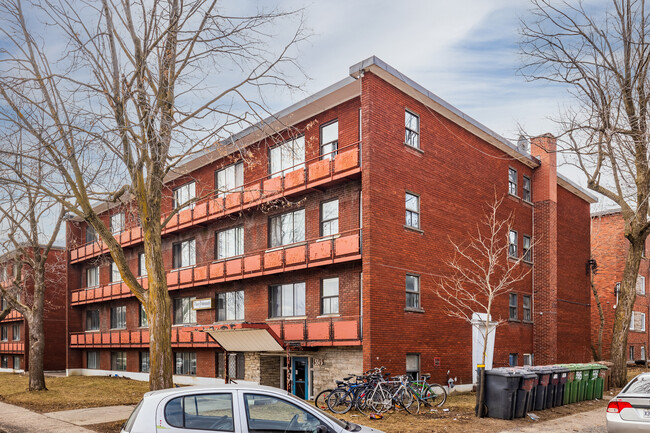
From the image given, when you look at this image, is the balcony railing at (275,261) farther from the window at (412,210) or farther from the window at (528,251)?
the window at (528,251)

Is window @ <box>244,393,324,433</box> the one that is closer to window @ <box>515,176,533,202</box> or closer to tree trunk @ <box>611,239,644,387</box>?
tree trunk @ <box>611,239,644,387</box>

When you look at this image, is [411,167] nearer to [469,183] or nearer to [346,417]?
[469,183]

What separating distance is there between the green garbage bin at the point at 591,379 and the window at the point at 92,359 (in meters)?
33.1

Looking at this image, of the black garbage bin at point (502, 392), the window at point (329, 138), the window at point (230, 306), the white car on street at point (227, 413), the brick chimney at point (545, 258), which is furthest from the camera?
the brick chimney at point (545, 258)

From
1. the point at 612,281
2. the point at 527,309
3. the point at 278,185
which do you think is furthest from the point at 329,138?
the point at 612,281

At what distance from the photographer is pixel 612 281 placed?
139 ft

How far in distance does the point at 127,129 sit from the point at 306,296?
37.2 feet

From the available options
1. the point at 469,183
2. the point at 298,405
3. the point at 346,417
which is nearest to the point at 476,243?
the point at 469,183

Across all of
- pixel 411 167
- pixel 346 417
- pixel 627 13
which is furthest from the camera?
pixel 411 167

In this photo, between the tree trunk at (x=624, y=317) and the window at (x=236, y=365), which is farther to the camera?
the window at (x=236, y=365)

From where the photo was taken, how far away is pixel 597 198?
34719 millimetres

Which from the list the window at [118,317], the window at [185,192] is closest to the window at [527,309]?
the window at [185,192]

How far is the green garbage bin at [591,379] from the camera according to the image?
18953mm

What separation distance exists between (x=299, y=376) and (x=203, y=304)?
722 centimetres
